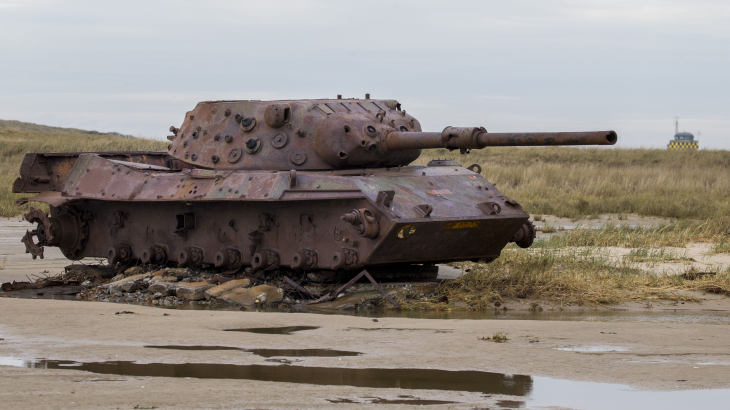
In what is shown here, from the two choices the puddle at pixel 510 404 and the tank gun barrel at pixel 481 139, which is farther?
the tank gun barrel at pixel 481 139

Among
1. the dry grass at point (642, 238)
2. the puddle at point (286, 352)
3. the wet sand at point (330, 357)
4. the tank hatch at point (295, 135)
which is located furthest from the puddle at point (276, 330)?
the dry grass at point (642, 238)

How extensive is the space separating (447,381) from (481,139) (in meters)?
5.19

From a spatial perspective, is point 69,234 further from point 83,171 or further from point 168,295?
point 168,295

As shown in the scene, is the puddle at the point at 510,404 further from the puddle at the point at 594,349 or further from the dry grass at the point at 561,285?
the dry grass at the point at 561,285

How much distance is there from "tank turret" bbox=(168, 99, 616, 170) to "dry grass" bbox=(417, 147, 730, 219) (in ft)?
37.0

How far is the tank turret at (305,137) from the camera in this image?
39.8 feet

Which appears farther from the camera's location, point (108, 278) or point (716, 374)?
point (108, 278)

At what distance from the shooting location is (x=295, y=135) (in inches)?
489

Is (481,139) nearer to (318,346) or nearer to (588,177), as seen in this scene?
(318,346)

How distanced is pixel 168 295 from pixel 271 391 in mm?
6244

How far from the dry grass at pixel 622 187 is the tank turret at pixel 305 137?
11262mm

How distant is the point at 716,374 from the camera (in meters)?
6.49

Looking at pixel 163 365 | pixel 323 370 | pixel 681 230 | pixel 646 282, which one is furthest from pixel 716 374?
pixel 681 230

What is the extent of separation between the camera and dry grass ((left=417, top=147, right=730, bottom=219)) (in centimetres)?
2405
